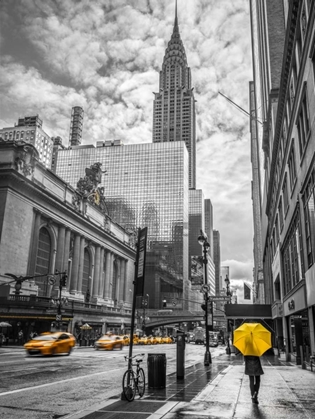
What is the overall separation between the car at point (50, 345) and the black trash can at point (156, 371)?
17167 millimetres

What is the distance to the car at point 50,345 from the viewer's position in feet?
88.3

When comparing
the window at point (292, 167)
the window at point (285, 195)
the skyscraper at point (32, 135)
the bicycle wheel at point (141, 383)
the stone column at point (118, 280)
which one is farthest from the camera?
the skyscraper at point (32, 135)

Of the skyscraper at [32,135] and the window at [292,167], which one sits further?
the skyscraper at [32,135]

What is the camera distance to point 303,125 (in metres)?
23.7

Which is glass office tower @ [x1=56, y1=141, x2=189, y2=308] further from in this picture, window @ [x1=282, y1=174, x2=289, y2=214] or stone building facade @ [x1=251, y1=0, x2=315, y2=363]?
window @ [x1=282, y1=174, x2=289, y2=214]

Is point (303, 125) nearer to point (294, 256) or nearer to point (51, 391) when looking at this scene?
point (294, 256)

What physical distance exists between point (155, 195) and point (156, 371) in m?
147

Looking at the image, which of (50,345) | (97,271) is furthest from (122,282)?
(50,345)

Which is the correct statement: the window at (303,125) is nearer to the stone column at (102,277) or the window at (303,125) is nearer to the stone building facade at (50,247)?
the stone building facade at (50,247)

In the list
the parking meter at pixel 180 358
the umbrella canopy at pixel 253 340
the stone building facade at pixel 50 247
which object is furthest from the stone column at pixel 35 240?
the umbrella canopy at pixel 253 340

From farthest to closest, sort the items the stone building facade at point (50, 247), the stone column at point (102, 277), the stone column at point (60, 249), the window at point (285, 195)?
the stone column at point (102, 277) → the stone column at point (60, 249) → the stone building facade at point (50, 247) → the window at point (285, 195)

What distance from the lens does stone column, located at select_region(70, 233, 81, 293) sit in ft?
240

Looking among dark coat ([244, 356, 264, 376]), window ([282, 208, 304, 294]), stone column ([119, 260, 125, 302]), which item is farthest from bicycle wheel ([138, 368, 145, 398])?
stone column ([119, 260, 125, 302])

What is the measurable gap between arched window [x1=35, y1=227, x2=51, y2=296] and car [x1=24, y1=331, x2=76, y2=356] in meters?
35.2
